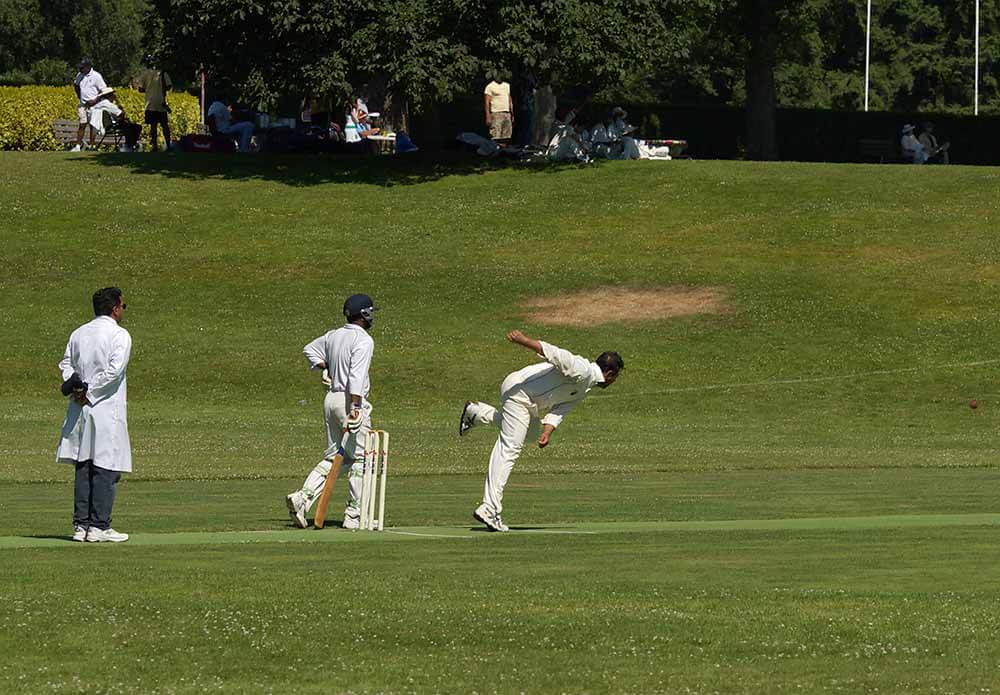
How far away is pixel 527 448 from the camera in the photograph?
28953 millimetres

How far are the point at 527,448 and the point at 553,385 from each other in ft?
40.6

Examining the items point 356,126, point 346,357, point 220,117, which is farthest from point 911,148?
point 346,357

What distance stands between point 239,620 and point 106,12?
82.6 metres

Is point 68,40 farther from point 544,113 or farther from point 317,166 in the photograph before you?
point 317,166

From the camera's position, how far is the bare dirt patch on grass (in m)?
39.3

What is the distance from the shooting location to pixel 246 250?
4475cm

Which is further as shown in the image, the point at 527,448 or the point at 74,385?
the point at 527,448

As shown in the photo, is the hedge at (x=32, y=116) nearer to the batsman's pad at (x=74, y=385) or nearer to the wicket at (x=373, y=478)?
the wicket at (x=373, y=478)

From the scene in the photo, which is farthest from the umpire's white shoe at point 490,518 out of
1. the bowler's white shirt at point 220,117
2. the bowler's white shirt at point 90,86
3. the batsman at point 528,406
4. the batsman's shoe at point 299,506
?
the bowler's white shirt at point 220,117

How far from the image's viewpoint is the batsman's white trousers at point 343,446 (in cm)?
1647

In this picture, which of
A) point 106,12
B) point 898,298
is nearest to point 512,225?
point 898,298

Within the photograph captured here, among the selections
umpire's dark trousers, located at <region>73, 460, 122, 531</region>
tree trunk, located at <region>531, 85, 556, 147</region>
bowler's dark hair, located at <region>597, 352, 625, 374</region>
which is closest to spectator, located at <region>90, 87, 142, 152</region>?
tree trunk, located at <region>531, 85, 556, 147</region>

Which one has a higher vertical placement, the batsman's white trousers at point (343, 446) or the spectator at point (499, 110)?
the spectator at point (499, 110)

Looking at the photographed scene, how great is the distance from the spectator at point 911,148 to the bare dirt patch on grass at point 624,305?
60.0 ft
